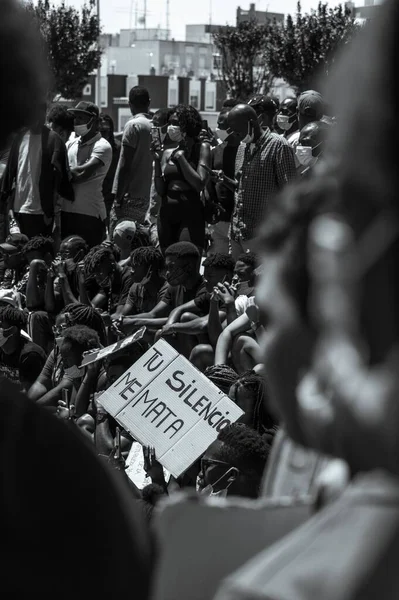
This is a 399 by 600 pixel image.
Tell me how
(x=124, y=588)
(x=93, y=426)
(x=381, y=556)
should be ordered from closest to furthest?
(x=381, y=556) < (x=124, y=588) < (x=93, y=426)

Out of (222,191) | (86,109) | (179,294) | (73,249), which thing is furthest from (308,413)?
(86,109)

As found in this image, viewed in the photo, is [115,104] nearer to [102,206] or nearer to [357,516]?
[102,206]

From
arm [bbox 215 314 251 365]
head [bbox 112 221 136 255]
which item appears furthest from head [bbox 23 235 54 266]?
arm [bbox 215 314 251 365]

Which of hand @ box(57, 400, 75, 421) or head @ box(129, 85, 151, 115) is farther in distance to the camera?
head @ box(129, 85, 151, 115)

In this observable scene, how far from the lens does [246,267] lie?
22.0 feet

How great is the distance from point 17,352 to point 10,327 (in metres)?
0.19

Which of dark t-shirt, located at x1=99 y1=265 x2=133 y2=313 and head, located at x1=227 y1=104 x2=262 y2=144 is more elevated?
head, located at x1=227 y1=104 x2=262 y2=144

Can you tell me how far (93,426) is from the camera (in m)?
5.96

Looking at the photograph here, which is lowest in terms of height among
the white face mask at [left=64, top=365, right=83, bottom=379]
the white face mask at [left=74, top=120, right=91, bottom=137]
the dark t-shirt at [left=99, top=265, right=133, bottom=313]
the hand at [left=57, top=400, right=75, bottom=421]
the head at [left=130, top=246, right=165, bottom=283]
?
the hand at [left=57, top=400, right=75, bottom=421]

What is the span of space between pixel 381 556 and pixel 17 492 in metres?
0.40

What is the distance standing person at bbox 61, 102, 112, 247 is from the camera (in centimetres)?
964

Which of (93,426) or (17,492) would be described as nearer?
(17,492)

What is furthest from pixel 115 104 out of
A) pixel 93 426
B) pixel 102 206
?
pixel 93 426

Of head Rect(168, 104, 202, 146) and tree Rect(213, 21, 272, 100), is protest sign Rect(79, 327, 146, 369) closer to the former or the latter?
head Rect(168, 104, 202, 146)
